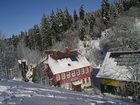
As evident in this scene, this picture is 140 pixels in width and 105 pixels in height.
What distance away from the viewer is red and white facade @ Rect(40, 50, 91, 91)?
46.6 metres

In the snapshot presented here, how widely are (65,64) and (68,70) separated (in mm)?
1331

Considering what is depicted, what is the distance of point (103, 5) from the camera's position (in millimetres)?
78562

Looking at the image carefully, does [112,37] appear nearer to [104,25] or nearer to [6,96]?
[104,25]

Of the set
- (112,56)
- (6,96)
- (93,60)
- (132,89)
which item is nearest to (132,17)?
(93,60)

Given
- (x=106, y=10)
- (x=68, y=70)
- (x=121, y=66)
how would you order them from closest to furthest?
(x=121, y=66) → (x=68, y=70) → (x=106, y=10)

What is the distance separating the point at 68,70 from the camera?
48.1 m

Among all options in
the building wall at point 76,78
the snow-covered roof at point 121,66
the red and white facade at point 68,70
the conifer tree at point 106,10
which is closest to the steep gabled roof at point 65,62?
the red and white facade at point 68,70

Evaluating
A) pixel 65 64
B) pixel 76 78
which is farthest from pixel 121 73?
pixel 76 78

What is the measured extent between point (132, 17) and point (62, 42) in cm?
2258

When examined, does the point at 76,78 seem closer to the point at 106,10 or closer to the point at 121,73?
the point at 121,73

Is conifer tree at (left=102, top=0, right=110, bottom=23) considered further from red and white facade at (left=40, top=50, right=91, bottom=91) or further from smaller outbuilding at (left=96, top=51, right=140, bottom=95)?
smaller outbuilding at (left=96, top=51, right=140, bottom=95)

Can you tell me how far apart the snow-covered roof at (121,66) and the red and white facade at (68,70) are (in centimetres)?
1278

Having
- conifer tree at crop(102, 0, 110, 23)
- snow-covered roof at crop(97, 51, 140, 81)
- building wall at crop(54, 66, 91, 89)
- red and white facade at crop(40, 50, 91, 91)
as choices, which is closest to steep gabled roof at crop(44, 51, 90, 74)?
red and white facade at crop(40, 50, 91, 91)

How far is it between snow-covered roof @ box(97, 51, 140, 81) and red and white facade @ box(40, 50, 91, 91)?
12782mm
